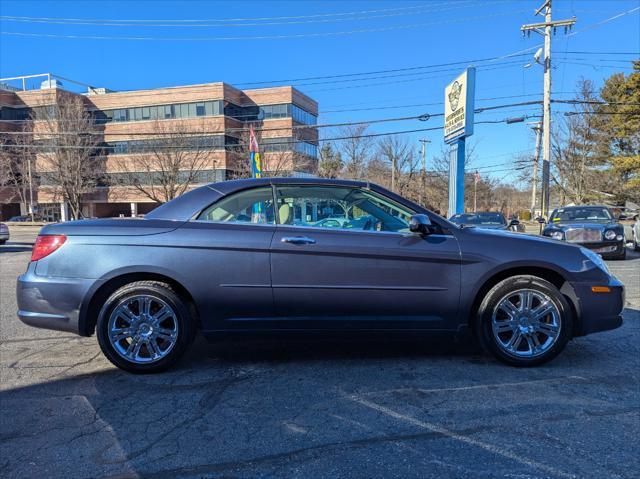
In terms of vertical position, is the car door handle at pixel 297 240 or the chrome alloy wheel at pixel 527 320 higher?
the car door handle at pixel 297 240

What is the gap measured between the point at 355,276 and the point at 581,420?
184cm

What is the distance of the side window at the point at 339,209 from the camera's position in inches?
155

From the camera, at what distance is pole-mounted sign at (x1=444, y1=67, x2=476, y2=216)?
1683 cm

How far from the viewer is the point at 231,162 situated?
44.2 m

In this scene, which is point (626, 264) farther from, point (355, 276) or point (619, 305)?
point (355, 276)

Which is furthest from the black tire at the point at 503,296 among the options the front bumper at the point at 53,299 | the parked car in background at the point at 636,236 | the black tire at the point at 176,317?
the parked car in background at the point at 636,236

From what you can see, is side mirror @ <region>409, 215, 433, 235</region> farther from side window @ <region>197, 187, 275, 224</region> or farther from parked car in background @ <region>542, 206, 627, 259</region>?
parked car in background @ <region>542, 206, 627, 259</region>

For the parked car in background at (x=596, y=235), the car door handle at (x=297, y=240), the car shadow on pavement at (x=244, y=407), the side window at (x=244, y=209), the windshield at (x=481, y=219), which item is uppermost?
the side window at (x=244, y=209)

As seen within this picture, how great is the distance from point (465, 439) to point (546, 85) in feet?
Answer: 80.7

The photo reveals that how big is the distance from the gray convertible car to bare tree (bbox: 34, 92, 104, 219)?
4168 centimetres

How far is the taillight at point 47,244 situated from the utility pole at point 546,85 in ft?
72.8

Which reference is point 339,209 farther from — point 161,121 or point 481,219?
point 161,121

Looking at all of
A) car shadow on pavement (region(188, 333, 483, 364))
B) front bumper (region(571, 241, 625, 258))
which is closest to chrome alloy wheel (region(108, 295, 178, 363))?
car shadow on pavement (region(188, 333, 483, 364))

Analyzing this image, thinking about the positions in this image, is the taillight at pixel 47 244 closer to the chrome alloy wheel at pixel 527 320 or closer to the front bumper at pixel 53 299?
the front bumper at pixel 53 299
